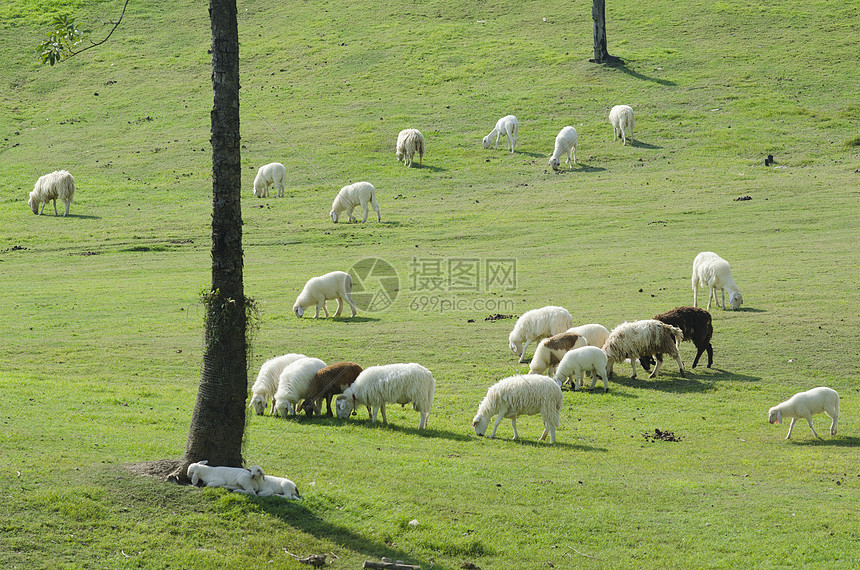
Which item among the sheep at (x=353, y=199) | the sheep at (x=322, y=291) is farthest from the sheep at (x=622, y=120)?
the sheep at (x=322, y=291)

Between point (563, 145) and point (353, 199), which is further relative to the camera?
point (563, 145)

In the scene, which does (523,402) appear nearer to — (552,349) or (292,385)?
(552,349)

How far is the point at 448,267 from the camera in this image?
26.7 metres

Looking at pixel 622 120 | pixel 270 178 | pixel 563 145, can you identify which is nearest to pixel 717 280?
pixel 563 145

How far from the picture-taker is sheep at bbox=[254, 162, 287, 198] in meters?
37.6

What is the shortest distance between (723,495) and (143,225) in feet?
92.9

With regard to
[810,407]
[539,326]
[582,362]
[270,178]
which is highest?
[270,178]

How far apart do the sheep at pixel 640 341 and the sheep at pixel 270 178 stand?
24021 mm

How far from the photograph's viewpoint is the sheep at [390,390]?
13.5 m

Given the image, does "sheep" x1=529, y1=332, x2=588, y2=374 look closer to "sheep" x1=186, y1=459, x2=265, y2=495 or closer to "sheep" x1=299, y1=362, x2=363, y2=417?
"sheep" x1=299, y1=362, x2=363, y2=417

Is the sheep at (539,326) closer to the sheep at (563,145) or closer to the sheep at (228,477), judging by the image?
the sheep at (228,477)

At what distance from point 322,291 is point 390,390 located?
28.7 ft

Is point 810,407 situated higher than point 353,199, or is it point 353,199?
point 353,199

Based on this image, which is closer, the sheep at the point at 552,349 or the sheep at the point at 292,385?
the sheep at the point at 292,385
